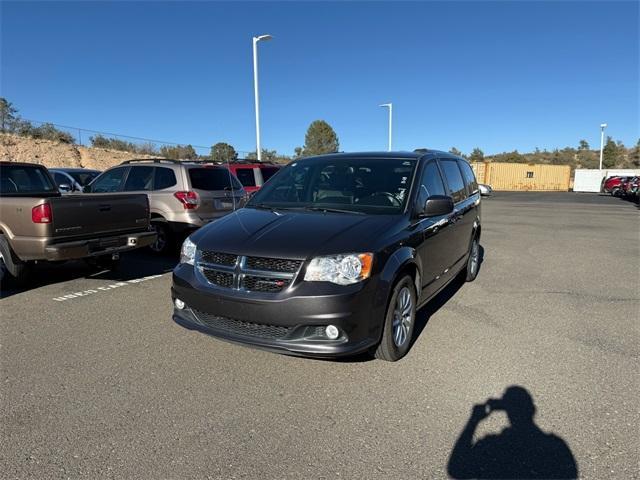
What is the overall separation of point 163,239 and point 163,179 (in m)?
1.11

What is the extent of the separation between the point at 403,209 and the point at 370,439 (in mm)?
2046

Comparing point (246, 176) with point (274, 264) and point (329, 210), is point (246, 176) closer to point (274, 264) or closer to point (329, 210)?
point (329, 210)

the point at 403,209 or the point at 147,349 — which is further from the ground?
the point at 403,209

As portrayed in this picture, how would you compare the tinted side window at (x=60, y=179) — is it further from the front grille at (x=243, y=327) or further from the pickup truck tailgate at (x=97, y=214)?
the front grille at (x=243, y=327)

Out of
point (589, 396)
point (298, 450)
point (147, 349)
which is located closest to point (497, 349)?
point (589, 396)

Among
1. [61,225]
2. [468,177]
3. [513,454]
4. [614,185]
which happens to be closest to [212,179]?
[61,225]

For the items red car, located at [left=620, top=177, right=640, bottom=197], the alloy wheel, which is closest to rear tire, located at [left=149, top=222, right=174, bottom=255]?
the alloy wheel

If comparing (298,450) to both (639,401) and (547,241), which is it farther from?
(547,241)

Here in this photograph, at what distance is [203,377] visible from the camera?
3.62 m

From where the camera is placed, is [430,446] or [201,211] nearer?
[430,446]

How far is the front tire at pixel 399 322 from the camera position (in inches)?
145

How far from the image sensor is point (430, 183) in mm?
4816

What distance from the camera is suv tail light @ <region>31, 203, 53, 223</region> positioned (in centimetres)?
556

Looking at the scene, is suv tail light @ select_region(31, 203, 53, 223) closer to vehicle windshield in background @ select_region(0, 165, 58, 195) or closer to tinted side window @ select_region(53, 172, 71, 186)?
vehicle windshield in background @ select_region(0, 165, 58, 195)
